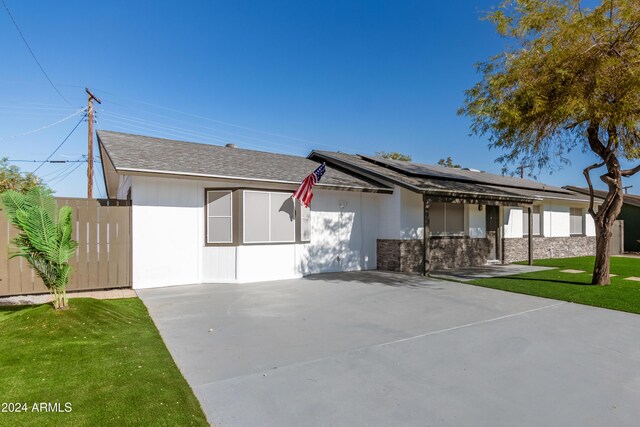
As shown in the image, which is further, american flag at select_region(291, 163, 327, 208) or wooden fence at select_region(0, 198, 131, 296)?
american flag at select_region(291, 163, 327, 208)

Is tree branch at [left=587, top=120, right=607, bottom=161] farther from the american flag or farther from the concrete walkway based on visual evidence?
the american flag

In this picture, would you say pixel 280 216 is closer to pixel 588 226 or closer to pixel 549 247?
pixel 549 247

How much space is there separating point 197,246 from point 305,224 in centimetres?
326

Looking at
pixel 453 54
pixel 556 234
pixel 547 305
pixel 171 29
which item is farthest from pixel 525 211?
pixel 171 29

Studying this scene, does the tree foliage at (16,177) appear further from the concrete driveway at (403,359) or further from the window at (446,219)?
the window at (446,219)

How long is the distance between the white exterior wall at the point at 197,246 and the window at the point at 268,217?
0.80ft

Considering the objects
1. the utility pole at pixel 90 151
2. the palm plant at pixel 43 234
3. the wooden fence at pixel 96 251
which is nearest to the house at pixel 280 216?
the wooden fence at pixel 96 251

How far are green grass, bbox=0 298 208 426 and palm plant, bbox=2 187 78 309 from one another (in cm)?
55

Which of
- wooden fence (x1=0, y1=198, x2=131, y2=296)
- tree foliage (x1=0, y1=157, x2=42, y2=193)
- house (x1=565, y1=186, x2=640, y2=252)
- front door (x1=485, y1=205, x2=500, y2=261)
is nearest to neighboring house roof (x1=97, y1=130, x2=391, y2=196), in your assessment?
wooden fence (x1=0, y1=198, x2=131, y2=296)

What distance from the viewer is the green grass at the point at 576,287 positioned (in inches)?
303

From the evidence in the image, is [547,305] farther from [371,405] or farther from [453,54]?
[453,54]

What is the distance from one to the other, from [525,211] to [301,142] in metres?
15.1

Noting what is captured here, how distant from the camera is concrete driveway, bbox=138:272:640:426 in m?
3.15

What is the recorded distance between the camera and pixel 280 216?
10.4m
